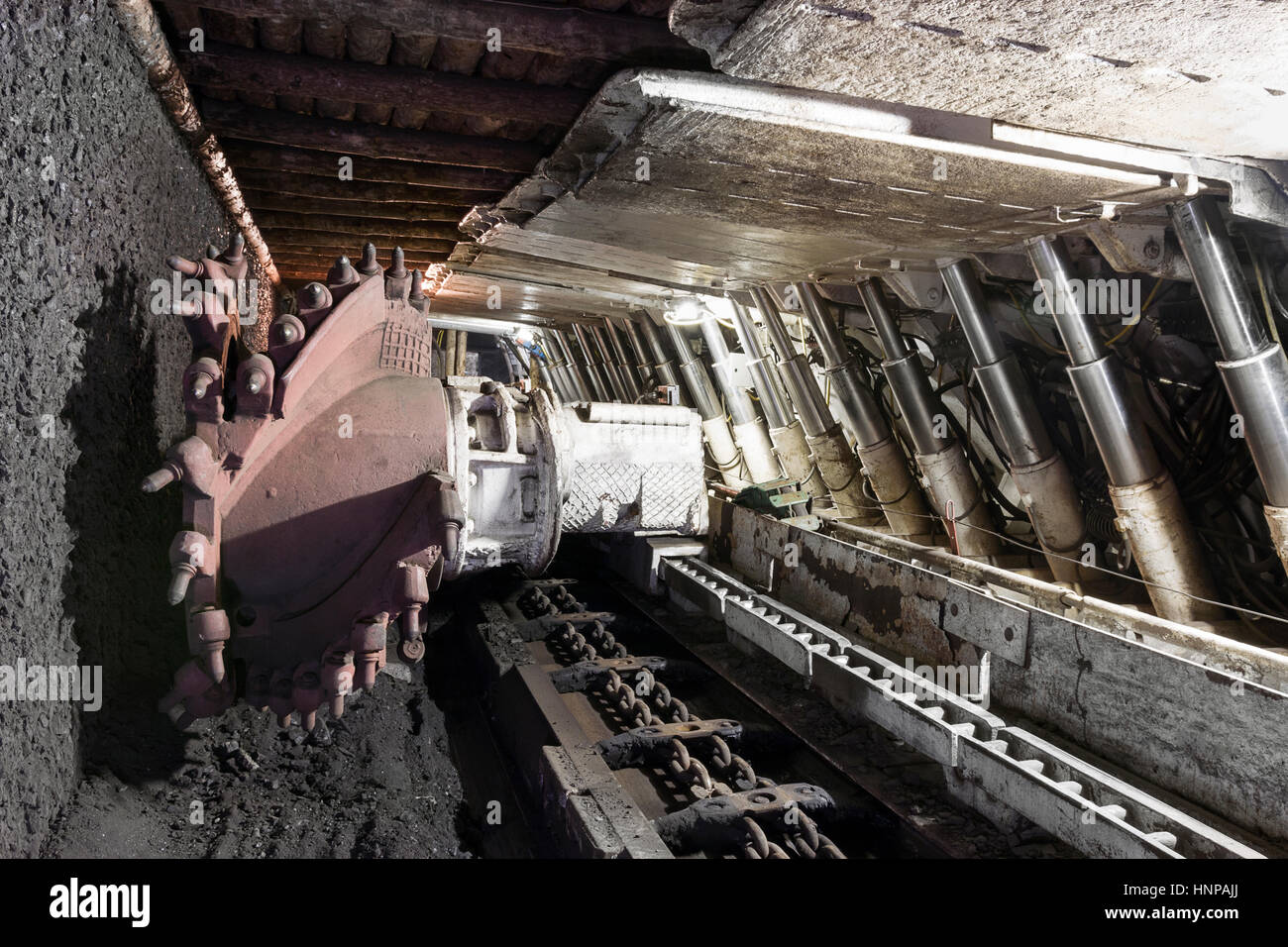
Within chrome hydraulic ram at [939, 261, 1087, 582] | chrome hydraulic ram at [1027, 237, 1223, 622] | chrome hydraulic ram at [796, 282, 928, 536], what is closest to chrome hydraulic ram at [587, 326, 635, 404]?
chrome hydraulic ram at [796, 282, 928, 536]

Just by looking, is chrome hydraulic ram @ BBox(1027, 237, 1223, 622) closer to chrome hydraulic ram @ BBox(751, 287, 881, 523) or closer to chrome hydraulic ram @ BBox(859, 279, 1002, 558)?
chrome hydraulic ram @ BBox(859, 279, 1002, 558)

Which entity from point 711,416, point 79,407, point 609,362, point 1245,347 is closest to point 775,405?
point 711,416

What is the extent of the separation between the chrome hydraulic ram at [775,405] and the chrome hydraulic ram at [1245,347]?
4807 millimetres

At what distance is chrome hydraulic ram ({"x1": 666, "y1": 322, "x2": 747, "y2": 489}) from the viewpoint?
1045 cm

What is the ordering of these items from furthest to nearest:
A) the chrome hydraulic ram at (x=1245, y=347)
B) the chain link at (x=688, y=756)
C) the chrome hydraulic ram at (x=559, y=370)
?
the chrome hydraulic ram at (x=559, y=370)
the chrome hydraulic ram at (x=1245, y=347)
the chain link at (x=688, y=756)

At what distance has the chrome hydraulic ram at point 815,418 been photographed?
7.76 meters

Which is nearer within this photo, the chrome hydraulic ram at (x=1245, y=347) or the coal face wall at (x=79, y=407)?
the coal face wall at (x=79, y=407)

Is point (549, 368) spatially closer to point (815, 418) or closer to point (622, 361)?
point (622, 361)

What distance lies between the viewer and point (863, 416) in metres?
7.13

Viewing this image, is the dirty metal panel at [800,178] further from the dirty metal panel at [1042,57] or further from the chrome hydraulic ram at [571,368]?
the chrome hydraulic ram at [571,368]

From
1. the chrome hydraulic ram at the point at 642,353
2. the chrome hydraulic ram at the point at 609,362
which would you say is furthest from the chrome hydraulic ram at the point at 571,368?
the chrome hydraulic ram at the point at 642,353

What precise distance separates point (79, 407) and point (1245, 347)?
4446 millimetres

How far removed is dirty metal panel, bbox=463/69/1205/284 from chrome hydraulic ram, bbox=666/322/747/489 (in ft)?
15.3

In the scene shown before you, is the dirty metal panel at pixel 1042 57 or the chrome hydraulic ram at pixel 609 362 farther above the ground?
the dirty metal panel at pixel 1042 57
